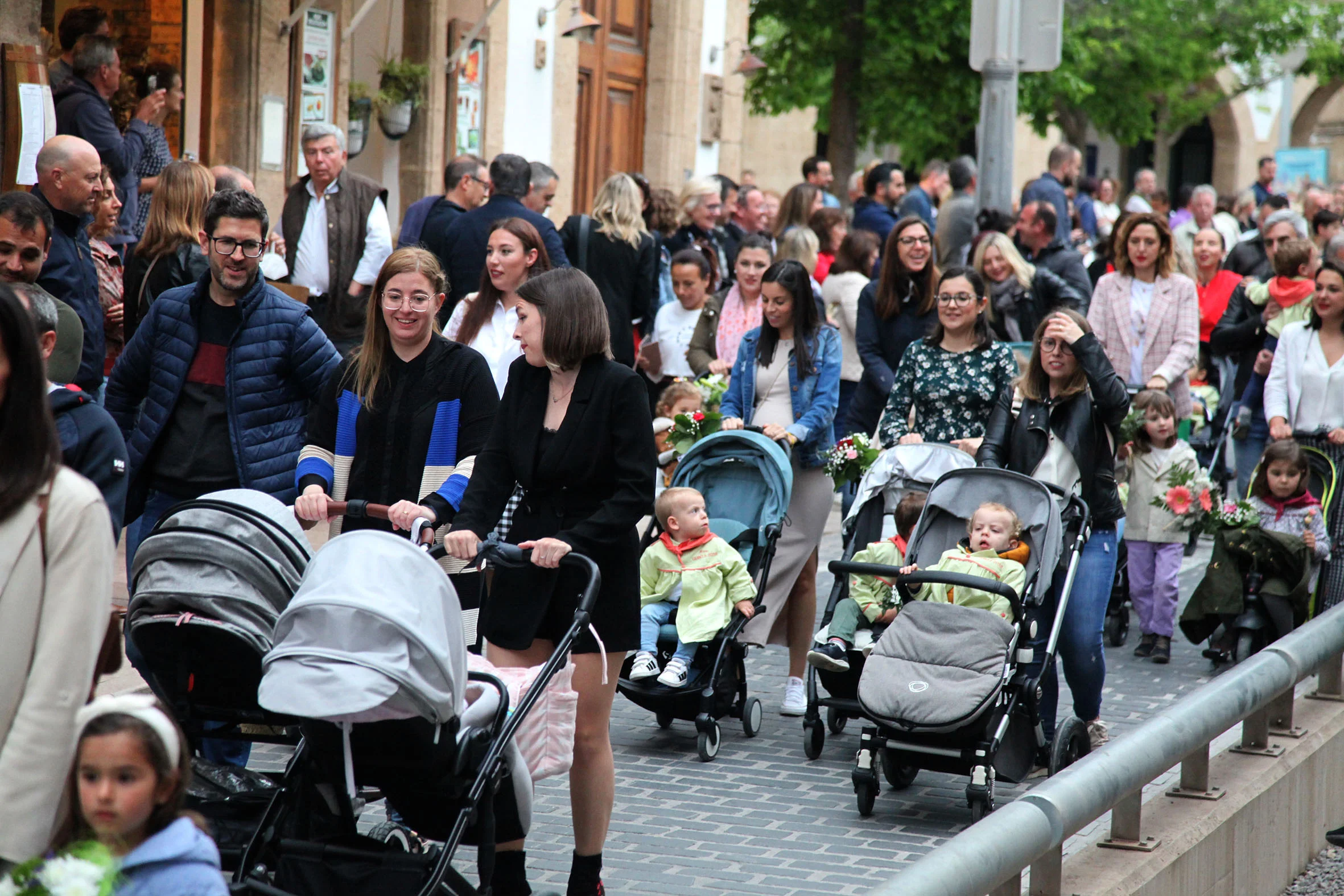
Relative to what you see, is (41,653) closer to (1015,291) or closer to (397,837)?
(397,837)

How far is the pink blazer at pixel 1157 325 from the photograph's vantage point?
10070mm

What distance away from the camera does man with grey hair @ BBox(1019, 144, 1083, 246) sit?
15.8 metres

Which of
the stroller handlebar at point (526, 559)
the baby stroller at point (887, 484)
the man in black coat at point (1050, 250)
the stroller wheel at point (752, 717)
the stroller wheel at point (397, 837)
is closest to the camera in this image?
the stroller wheel at point (397, 837)

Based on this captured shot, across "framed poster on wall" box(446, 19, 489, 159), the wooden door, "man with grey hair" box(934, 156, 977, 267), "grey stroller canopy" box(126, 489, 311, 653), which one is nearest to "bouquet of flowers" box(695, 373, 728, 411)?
"grey stroller canopy" box(126, 489, 311, 653)

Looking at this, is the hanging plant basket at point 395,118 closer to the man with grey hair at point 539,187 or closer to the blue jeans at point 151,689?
the man with grey hair at point 539,187

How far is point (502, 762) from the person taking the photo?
15.0ft

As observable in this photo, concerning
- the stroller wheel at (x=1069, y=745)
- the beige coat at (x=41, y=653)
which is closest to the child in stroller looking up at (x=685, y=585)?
the stroller wheel at (x=1069, y=745)

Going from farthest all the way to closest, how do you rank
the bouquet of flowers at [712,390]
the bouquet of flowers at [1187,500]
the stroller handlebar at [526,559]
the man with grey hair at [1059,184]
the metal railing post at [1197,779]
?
the man with grey hair at [1059,184]
the bouquet of flowers at [1187,500]
the bouquet of flowers at [712,390]
the metal railing post at [1197,779]
the stroller handlebar at [526,559]

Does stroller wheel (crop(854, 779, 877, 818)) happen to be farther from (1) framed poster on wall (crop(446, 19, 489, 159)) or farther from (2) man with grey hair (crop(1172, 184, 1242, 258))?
(2) man with grey hair (crop(1172, 184, 1242, 258))

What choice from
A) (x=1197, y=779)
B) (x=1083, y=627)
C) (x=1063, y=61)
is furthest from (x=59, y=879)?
(x=1063, y=61)

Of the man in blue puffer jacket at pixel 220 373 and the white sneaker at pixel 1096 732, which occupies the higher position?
the man in blue puffer jacket at pixel 220 373

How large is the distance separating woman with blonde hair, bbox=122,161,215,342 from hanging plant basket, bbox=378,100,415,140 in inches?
332

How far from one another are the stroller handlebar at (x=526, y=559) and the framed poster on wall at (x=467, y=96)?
12.4m

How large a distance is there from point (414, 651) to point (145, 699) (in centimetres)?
89
